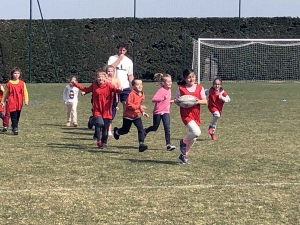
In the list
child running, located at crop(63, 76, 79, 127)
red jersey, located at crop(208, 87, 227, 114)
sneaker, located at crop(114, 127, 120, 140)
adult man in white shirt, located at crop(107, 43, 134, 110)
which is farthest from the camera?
child running, located at crop(63, 76, 79, 127)

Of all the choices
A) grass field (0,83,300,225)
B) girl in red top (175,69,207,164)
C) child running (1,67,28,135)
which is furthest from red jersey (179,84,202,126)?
child running (1,67,28,135)

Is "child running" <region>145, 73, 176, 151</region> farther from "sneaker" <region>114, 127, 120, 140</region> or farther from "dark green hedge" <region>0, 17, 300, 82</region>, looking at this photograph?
"dark green hedge" <region>0, 17, 300, 82</region>

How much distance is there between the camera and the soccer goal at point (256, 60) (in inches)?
1432

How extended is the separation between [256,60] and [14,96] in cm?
2531

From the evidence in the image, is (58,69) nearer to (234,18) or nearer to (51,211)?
(234,18)

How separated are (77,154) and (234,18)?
2925 centimetres

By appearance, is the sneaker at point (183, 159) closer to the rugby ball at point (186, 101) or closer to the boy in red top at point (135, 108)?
the rugby ball at point (186, 101)

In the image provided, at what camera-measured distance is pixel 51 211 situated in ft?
21.7

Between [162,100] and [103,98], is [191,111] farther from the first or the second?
[103,98]

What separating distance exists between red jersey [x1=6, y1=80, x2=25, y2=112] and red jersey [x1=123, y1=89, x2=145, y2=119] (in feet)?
10.7

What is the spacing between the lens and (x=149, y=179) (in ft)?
27.1

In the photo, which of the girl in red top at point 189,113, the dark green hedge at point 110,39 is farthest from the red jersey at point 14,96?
the dark green hedge at point 110,39

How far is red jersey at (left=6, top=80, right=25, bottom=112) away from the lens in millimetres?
13391

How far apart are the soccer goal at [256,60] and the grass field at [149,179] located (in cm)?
2242
